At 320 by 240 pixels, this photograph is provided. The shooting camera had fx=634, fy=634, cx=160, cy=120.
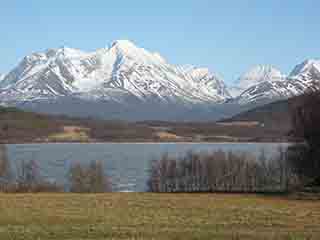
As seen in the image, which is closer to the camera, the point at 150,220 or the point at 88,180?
Answer: the point at 150,220

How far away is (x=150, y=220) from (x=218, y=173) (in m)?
59.4

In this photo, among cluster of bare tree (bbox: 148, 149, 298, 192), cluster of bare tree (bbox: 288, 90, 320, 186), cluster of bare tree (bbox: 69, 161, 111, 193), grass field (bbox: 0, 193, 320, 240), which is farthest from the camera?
cluster of bare tree (bbox: 148, 149, 298, 192)

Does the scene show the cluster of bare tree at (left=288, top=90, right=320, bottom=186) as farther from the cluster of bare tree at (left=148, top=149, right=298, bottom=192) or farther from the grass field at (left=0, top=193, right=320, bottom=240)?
the cluster of bare tree at (left=148, top=149, right=298, bottom=192)

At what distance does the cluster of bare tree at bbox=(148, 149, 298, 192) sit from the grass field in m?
41.9

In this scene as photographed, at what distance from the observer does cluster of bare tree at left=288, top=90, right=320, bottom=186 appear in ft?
182

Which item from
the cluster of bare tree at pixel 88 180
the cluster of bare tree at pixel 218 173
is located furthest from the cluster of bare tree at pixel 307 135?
the cluster of bare tree at pixel 88 180

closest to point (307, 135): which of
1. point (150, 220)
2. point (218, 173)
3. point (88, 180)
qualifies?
point (150, 220)

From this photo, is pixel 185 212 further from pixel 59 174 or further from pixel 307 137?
pixel 59 174

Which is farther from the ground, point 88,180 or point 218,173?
point 218,173

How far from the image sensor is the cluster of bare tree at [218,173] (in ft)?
276

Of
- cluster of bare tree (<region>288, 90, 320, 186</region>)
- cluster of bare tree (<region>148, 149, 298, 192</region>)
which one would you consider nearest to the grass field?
cluster of bare tree (<region>288, 90, 320, 186</region>)

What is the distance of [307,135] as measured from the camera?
56.1m

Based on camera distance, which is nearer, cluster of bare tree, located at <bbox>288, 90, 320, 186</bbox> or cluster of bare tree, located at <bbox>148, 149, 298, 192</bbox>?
cluster of bare tree, located at <bbox>288, 90, 320, 186</bbox>

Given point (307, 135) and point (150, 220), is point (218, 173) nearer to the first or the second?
point (307, 135)
